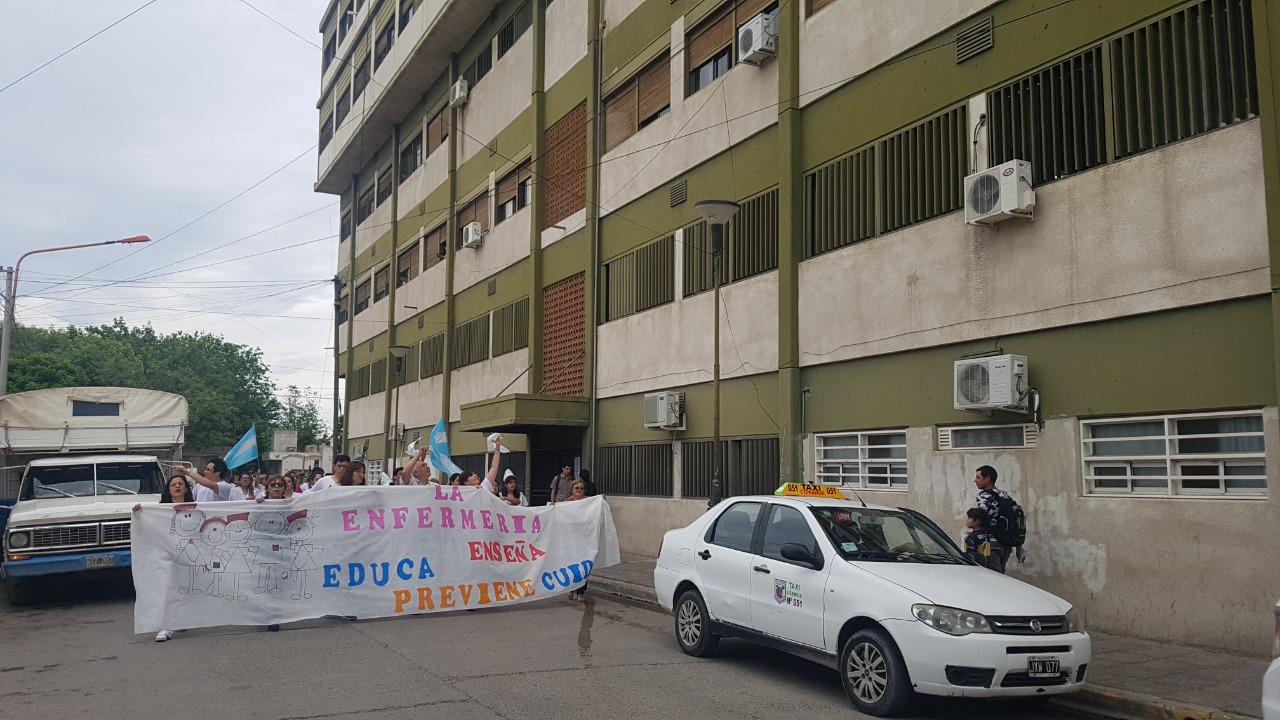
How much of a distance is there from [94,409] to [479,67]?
16.8m

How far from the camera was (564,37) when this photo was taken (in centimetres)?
2411

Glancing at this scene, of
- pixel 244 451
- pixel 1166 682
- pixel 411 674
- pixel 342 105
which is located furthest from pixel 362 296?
pixel 1166 682

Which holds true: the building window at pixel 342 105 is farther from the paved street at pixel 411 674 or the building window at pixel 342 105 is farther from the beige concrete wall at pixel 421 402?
the paved street at pixel 411 674

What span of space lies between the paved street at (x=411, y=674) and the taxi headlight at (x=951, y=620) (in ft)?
2.61

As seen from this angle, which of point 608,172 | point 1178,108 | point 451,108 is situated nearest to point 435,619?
point 1178,108

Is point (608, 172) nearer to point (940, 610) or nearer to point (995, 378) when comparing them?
point (995, 378)

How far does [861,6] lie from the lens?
576 inches

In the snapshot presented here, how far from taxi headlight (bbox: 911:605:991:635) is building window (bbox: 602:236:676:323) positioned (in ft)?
40.6

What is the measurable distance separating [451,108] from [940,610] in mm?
27171

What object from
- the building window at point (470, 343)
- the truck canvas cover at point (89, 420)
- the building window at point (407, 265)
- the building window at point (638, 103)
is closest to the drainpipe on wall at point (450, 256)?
the building window at point (470, 343)

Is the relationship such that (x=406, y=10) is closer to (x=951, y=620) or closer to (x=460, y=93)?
(x=460, y=93)

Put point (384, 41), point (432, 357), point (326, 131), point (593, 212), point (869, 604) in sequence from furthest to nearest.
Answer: point (326, 131) → point (384, 41) → point (432, 357) → point (593, 212) → point (869, 604)

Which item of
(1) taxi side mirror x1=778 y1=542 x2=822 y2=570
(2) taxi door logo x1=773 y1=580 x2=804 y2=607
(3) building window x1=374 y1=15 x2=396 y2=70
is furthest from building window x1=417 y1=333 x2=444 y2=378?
Result: (1) taxi side mirror x1=778 y1=542 x2=822 y2=570

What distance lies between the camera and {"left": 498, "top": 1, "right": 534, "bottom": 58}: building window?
26255mm
